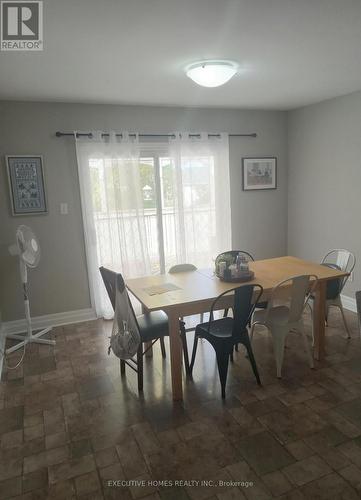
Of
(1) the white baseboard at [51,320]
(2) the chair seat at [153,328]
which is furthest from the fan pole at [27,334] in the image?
(2) the chair seat at [153,328]

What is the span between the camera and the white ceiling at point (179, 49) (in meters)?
1.79

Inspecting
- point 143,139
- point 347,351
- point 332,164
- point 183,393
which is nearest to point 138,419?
point 183,393

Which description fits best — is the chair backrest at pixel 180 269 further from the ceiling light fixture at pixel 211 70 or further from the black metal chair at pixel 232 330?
the ceiling light fixture at pixel 211 70

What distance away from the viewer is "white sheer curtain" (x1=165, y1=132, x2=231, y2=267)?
4.26 m

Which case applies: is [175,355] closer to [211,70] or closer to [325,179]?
[211,70]

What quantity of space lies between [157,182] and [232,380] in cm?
244

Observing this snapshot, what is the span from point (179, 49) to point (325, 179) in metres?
2.69

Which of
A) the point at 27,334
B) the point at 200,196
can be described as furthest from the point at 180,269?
the point at 27,334

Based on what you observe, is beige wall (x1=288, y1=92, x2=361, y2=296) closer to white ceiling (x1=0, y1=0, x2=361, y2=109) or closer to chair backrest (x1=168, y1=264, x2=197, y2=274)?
white ceiling (x1=0, y1=0, x2=361, y2=109)

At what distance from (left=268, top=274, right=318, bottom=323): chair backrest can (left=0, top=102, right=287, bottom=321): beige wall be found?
2.05 meters

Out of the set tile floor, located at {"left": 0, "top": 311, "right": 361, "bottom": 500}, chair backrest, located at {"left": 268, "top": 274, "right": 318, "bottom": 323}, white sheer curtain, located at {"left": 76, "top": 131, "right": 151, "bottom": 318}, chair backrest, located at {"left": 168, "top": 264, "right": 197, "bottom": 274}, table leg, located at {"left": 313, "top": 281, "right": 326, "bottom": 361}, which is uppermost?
white sheer curtain, located at {"left": 76, "top": 131, "right": 151, "bottom": 318}

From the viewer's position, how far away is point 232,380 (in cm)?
280

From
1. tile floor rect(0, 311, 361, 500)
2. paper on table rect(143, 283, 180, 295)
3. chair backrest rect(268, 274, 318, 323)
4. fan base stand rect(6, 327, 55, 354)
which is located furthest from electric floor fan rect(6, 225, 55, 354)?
chair backrest rect(268, 274, 318, 323)

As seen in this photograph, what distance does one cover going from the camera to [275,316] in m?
2.93
